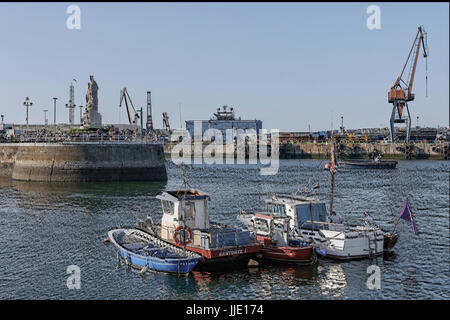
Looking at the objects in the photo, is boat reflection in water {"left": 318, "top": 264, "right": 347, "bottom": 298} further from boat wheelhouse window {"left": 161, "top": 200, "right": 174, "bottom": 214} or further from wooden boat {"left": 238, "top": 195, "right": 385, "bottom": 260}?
boat wheelhouse window {"left": 161, "top": 200, "right": 174, "bottom": 214}

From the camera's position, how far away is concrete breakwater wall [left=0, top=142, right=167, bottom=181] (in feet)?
232

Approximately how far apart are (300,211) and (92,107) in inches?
2758

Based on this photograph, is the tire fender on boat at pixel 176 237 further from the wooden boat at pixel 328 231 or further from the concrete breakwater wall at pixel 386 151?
the concrete breakwater wall at pixel 386 151

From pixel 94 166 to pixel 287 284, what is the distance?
5090cm

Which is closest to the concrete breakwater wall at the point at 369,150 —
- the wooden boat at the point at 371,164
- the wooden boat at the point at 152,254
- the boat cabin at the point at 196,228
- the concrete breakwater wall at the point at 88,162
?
the wooden boat at the point at 371,164

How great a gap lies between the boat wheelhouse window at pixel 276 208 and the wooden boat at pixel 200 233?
472cm

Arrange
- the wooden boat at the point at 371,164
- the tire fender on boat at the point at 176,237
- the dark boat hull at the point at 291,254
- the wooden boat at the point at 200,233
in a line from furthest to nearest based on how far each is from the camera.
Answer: the wooden boat at the point at 371,164 < the dark boat hull at the point at 291,254 < the tire fender on boat at the point at 176,237 < the wooden boat at the point at 200,233

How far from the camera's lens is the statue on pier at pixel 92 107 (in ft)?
306

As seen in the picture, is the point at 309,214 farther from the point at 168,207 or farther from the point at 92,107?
the point at 92,107

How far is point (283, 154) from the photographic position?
16438 centimetres

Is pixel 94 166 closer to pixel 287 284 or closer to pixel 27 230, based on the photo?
pixel 27 230

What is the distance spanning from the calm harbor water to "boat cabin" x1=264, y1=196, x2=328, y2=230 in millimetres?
3691
